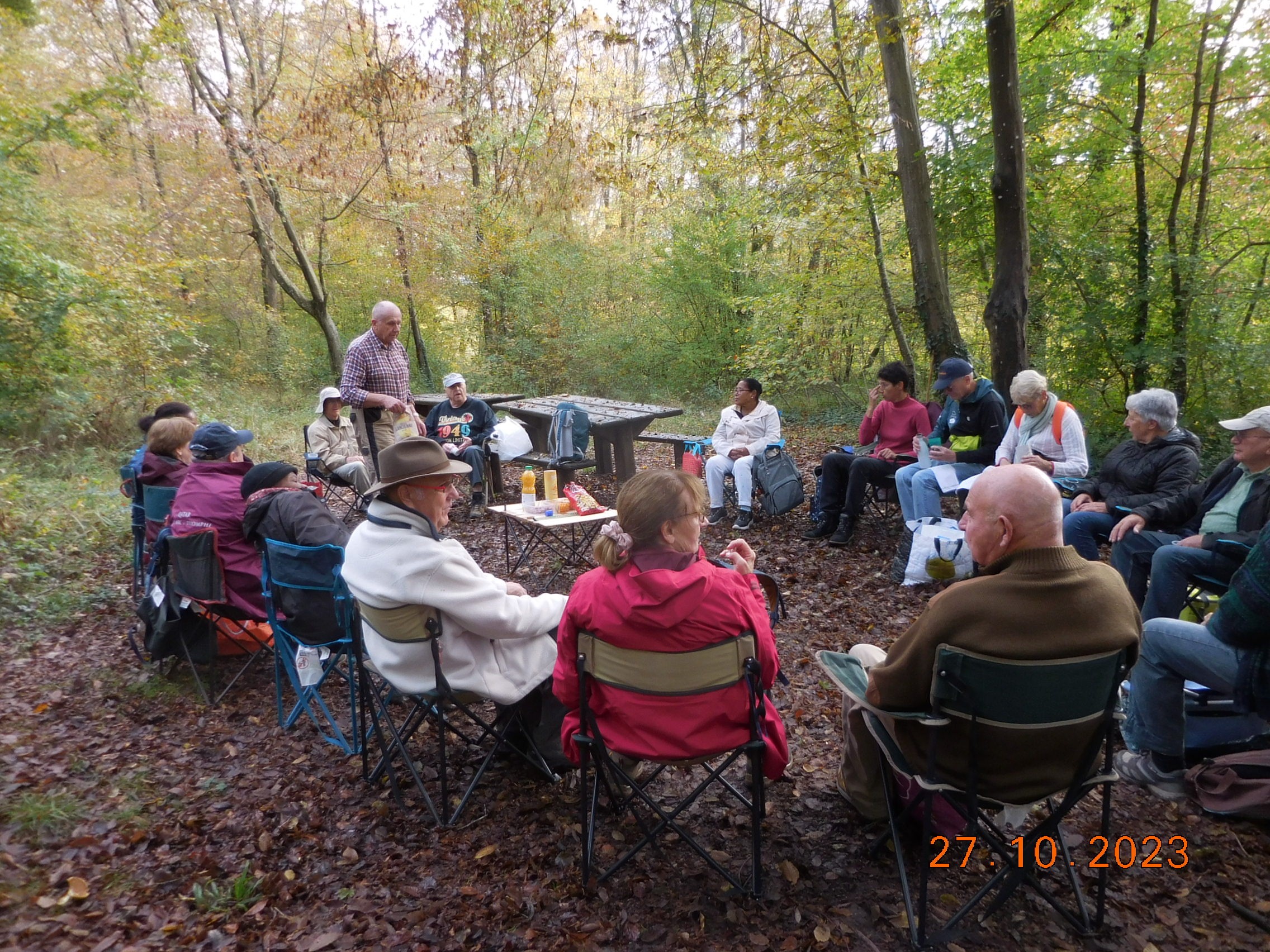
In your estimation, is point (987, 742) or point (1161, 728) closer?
point (987, 742)

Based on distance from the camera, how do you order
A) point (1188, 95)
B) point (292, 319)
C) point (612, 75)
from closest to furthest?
point (1188, 95) → point (612, 75) → point (292, 319)

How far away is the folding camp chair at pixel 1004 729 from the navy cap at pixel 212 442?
3.24 metres

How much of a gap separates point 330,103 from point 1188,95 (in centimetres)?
818

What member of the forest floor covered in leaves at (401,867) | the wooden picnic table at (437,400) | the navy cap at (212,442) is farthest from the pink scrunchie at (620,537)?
the wooden picnic table at (437,400)

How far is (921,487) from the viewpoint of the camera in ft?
16.8

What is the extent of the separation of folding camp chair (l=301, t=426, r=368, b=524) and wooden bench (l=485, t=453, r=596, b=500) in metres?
1.28

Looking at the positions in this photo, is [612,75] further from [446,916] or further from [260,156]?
[446,916]

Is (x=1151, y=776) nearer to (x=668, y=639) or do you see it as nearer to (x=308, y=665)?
(x=668, y=639)

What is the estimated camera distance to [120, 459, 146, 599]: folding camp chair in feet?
15.2

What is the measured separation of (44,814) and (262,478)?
60.3 inches

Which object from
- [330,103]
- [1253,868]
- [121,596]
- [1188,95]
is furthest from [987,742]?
[330,103]

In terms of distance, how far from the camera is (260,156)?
38.0ft

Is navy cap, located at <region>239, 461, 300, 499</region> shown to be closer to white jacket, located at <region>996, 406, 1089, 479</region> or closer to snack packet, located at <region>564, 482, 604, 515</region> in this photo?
snack packet, located at <region>564, 482, 604, 515</region>

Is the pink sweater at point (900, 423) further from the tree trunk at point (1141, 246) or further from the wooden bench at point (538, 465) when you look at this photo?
the wooden bench at point (538, 465)
